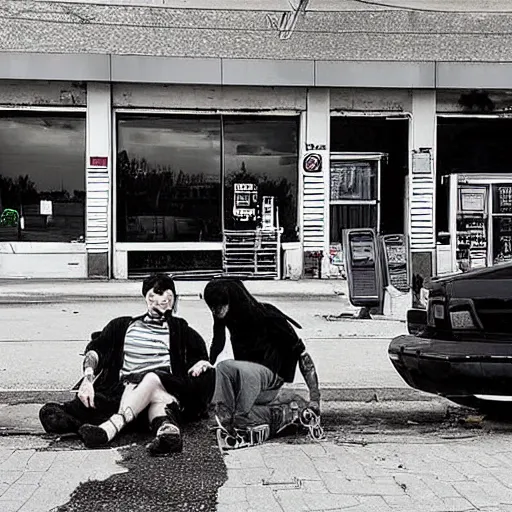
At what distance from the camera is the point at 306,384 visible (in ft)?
20.3

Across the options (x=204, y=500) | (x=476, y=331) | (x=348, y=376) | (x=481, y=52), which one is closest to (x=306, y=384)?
(x=476, y=331)

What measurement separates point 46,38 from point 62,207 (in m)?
3.29

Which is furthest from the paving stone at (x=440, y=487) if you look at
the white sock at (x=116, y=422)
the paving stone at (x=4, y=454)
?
the paving stone at (x=4, y=454)

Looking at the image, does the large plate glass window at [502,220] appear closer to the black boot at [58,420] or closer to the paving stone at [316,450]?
the paving stone at [316,450]

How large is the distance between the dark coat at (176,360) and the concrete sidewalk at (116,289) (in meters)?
8.03

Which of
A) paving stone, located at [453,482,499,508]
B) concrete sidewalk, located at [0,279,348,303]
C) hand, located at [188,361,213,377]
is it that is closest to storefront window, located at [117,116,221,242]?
concrete sidewalk, located at [0,279,348,303]

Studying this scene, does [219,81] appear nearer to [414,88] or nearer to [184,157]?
[184,157]

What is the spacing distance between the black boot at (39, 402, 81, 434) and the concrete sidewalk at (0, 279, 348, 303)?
8091 millimetres

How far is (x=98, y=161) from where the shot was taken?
55.2 ft

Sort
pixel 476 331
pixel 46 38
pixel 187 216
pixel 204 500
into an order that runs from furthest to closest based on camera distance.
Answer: pixel 187 216, pixel 46 38, pixel 476 331, pixel 204 500

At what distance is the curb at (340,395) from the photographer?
731 cm

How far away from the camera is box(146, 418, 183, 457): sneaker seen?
551 centimetres

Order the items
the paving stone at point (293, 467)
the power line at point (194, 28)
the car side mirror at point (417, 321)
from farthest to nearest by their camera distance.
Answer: the power line at point (194, 28)
the car side mirror at point (417, 321)
the paving stone at point (293, 467)

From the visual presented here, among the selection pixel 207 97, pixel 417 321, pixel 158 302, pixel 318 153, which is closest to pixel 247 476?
pixel 158 302
